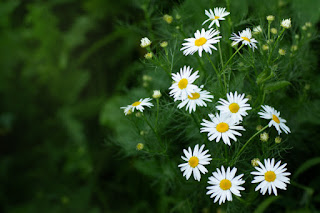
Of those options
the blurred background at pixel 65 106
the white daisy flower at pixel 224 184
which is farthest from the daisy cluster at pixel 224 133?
Result: the blurred background at pixel 65 106

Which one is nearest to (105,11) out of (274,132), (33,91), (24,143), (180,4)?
(33,91)

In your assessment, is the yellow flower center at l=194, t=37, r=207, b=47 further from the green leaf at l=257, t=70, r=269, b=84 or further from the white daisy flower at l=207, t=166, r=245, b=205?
the white daisy flower at l=207, t=166, r=245, b=205

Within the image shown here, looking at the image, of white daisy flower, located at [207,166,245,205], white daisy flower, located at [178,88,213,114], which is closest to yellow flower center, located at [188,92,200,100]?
white daisy flower, located at [178,88,213,114]

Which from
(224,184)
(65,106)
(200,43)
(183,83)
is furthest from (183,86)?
(65,106)

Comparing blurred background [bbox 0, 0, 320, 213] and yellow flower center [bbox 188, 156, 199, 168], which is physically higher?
blurred background [bbox 0, 0, 320, 213]

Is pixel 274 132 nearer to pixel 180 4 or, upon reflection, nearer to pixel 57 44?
pixel 180 4

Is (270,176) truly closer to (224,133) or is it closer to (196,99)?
(224,133)
